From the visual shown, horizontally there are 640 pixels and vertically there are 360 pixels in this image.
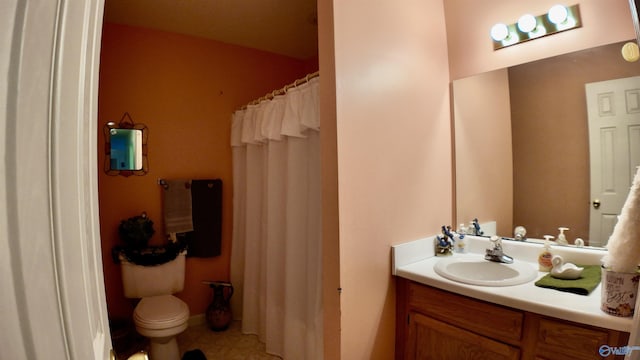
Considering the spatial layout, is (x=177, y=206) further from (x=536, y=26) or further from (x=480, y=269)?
(x=536, y=26)

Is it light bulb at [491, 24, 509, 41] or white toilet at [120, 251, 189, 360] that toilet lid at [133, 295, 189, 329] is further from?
light bulb at [491, 24, 509, 41]

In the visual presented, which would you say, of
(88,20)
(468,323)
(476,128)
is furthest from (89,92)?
(476,128)

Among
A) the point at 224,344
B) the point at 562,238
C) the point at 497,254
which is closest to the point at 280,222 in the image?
the point at 224,344

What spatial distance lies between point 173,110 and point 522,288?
2.73m

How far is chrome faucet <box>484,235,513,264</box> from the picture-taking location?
1500mm

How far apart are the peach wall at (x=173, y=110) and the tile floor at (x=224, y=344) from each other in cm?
25

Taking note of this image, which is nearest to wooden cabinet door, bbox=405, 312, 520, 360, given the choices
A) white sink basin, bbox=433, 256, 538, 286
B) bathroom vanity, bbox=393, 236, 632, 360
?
bathroom vanity, bbox=393, 236, 632, 360

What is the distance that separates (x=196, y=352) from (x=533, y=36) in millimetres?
2972

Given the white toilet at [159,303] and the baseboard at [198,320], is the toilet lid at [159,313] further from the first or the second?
the baseboard at [198,320]

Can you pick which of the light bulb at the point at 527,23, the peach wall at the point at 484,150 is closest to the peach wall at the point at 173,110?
the peach wall at the point at 484,150

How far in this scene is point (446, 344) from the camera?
130cm

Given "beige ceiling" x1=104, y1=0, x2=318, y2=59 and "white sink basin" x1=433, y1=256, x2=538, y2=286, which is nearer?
"white sink basin" x1=433, y1=256, x2=538, y2=286

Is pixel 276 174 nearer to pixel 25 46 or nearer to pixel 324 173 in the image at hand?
pixel 324 173

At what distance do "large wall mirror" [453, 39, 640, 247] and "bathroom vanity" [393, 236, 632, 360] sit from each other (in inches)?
7.9
